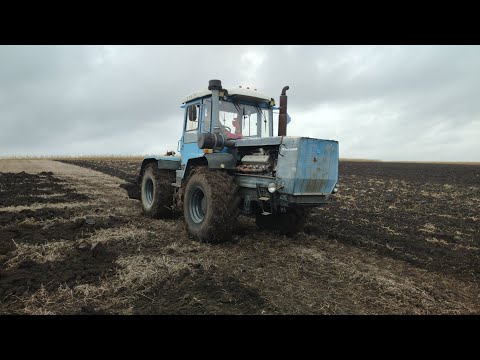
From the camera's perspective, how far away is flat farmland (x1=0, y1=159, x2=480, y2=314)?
4.31 metres

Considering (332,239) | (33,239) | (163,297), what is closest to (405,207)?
(332,239)

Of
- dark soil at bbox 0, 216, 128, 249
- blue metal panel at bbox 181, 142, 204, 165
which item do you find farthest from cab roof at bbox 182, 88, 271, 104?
dark soil at bbox 0, 216, 128, 249

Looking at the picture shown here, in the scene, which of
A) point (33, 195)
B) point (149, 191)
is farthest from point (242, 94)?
point (33, 195)

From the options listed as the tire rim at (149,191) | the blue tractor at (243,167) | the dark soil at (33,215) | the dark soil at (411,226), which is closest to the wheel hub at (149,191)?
the tire rim at (149,191)

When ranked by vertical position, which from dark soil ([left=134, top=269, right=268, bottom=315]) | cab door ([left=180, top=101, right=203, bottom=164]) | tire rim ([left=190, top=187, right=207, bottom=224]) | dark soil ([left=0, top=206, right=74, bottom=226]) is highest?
cab door ([left=180, top=101, right=203, bottom=164])

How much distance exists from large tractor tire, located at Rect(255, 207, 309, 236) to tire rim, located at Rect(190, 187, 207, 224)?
1313 millimetres

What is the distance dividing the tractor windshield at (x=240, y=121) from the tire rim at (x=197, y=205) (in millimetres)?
1303

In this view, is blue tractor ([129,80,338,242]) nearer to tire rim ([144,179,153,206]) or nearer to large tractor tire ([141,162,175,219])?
large tractor tire ([141,162,175,219])

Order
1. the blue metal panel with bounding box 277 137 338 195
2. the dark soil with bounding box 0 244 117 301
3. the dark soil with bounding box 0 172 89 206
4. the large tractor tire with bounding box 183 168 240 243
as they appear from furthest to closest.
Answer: the dark soil with bounding box 0 172 89 206
the large tractor tire with bounding box 183 168 240 243
the blue metal panel with bounding box 277 137 338 195
the dark soil with bounding box 0 244 117 301

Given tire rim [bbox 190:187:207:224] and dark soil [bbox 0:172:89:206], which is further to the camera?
dark soil [bbox 0:172:89:206]

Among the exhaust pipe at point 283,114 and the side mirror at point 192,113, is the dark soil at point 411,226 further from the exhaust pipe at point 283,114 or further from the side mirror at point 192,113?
the side mirror at point 192,113

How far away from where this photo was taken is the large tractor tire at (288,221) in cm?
738

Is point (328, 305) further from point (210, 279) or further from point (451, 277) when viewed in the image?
point (451, 277)

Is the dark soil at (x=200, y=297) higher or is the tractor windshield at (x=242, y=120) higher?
the tractor windshield at (x=242, y=120)
